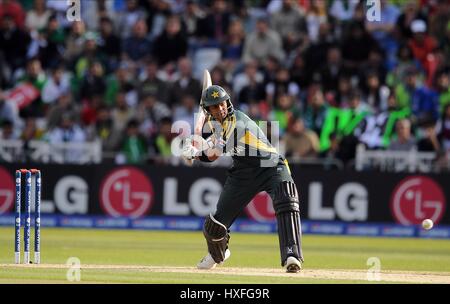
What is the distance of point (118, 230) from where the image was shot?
20297 millimetres

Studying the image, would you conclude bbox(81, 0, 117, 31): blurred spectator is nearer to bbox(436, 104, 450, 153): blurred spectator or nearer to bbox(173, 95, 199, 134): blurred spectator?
bbox(173, 95, 199, 134): blurred spectator

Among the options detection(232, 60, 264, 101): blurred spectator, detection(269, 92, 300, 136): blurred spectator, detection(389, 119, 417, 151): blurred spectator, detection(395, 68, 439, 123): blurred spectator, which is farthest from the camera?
detection(232, 60, 264, 101): blurred spectator

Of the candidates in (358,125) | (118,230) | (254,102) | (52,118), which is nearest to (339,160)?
(358,125)

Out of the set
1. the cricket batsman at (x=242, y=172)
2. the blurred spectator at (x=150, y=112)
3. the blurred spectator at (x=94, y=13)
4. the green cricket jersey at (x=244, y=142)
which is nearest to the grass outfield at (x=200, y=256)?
the cricket batsman at (x=242, y=172)

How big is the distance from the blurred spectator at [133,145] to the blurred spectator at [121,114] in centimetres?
27

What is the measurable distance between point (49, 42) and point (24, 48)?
1.80 feet

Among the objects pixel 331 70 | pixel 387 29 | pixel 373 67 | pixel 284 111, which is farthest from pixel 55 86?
pixel 387 29

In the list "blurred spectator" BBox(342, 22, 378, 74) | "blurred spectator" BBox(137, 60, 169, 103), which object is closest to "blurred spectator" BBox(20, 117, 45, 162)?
"blurred spectator" BBox(137, 60, 169, 103)

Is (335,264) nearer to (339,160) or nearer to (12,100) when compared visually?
(339,160)

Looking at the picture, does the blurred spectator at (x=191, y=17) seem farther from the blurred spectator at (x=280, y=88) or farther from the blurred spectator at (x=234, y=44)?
the blurred spectator at (x=280, y=88)

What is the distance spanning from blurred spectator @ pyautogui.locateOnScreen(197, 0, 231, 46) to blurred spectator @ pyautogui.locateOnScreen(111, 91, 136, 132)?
2539 mm

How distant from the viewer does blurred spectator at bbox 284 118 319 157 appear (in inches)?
806

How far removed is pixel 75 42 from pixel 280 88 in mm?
4840

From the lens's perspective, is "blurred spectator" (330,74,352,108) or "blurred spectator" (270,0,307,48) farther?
"blurred spectator" (270,0,307,48)
